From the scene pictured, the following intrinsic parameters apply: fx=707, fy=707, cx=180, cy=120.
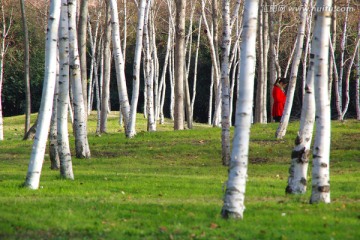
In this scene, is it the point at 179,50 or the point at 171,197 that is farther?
the point at 179,50

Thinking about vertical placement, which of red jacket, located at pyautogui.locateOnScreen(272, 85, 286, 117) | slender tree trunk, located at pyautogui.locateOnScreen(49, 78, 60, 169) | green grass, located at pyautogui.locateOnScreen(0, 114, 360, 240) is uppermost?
red jacket, located at pyautogui.locateOnScreen(272, 85, 286, 117)

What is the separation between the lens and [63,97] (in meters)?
15.0

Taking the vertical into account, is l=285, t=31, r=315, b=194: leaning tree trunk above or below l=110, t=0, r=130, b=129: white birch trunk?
below

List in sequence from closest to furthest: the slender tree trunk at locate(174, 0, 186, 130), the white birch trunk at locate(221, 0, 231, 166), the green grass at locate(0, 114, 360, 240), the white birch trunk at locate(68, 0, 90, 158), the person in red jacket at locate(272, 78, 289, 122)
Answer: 1. the green grass at locate(0, 114, 360, 240)
2. the white birch trunk at locate(221, 0, 231, 166)
3. the white birch trunk at locate(68, 0, 90, 158)
4. the person in red jacket at locate(272, 78, 289, 122)
5. the slender tree trunk at locate(174, 0, 186, 130)

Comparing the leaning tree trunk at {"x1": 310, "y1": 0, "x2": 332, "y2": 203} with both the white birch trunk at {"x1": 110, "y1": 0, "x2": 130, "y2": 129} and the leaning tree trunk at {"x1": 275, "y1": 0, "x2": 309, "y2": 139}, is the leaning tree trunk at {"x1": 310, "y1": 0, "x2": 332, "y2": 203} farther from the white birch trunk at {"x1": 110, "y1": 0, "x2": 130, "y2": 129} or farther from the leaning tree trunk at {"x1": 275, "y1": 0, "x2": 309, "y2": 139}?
the white birch trunk at {"x1": 110, "y1": 0, "x2": 130, "y2": 129}

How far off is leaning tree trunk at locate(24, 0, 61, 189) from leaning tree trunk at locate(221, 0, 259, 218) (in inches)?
202

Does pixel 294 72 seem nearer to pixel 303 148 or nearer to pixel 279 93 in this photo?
pixel 279 93

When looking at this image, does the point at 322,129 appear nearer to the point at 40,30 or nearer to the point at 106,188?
the point at 106,188

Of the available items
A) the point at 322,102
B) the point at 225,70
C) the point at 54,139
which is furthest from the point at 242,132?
the point at 54,139

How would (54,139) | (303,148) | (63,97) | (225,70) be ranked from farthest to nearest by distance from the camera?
1. (225,70)
2. (54,139)
3. (63,97)
4. (303,148)

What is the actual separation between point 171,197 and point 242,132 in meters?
3.42

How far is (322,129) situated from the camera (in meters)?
10.6

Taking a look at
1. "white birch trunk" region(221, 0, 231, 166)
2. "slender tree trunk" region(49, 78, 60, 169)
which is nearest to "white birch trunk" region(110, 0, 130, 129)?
"white birch trunk" region(221, 0, 231, 166)

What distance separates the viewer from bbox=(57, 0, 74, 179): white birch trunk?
49.4 ft
